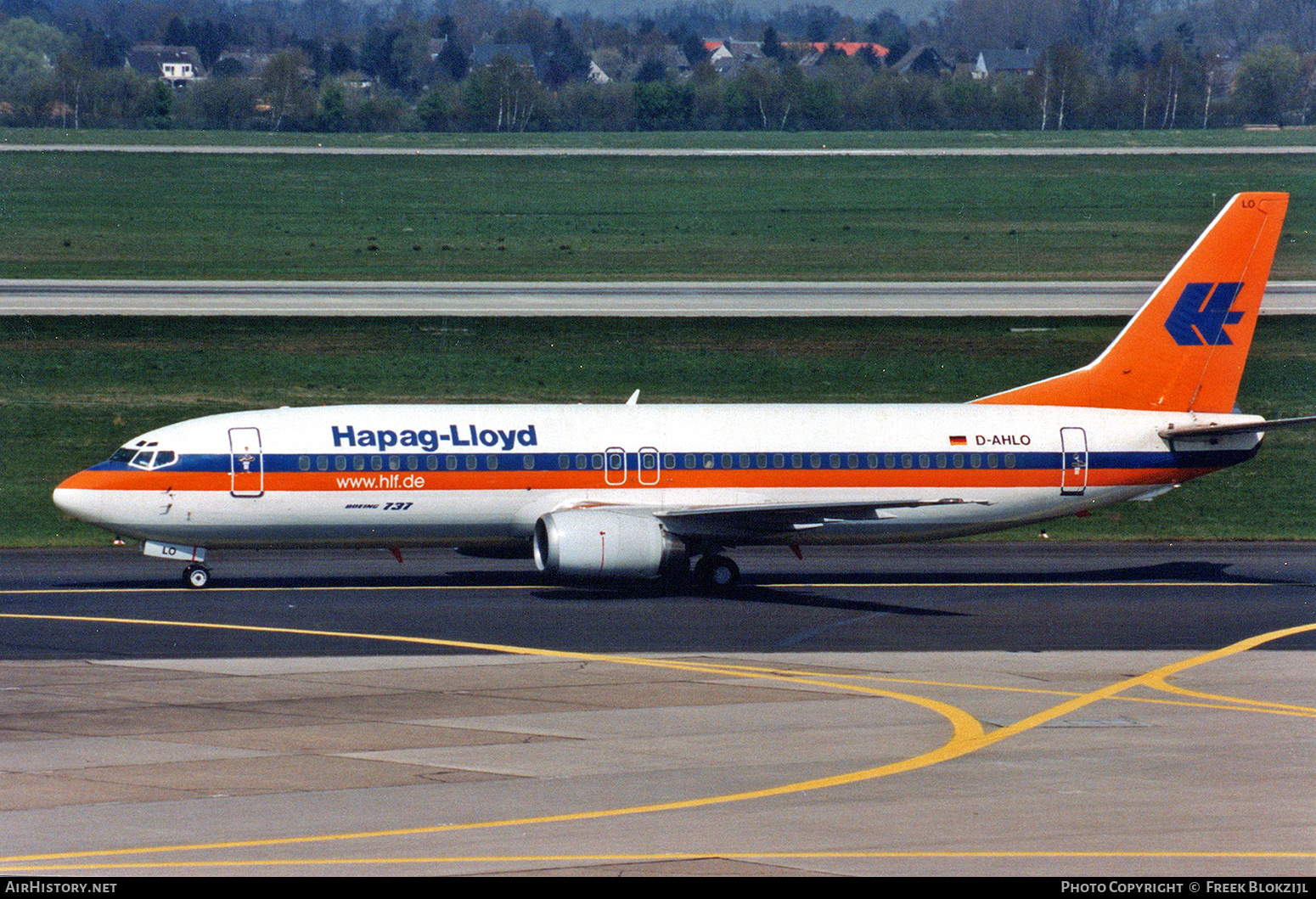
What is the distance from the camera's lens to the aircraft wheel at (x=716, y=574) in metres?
40.7

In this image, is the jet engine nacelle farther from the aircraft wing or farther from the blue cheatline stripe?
the blue cheatline stripe

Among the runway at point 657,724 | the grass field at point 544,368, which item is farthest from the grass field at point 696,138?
the runway at point 657,724

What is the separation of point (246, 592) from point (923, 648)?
671 inches

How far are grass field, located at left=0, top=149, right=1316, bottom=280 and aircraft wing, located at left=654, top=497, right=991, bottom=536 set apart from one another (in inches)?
1923

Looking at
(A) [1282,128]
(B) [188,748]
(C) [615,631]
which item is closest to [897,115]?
(A) [1282,128]

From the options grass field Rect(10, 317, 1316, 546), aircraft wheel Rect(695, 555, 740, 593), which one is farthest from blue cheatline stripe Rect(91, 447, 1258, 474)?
grass field Rect(10, 317, 1316, 546)

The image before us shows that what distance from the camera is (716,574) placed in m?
40.7

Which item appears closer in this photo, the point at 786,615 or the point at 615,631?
the point at 615,631

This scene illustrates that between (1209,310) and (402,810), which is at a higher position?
(1209,310)

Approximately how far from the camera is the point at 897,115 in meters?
184

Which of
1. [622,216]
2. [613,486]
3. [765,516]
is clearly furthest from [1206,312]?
[622,216]

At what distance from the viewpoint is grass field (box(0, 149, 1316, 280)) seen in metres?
91.3

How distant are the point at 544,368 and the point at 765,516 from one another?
27824 mm

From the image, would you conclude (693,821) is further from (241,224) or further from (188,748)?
(241,224)
